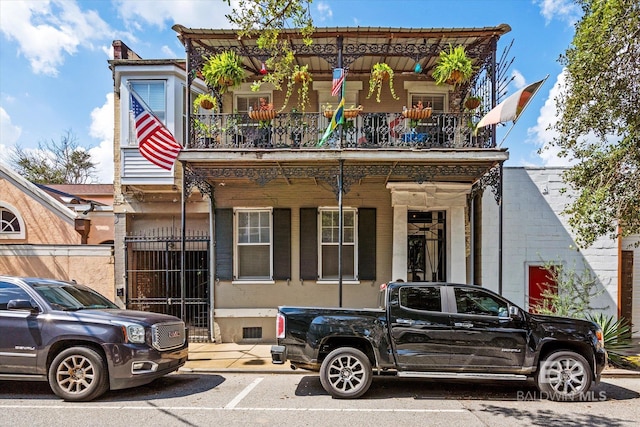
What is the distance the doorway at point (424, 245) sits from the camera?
1146cm

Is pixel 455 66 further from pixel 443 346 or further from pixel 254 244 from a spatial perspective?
pixel 254 244

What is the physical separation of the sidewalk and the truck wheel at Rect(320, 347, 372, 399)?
5.71 ft

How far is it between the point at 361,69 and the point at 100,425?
9756 mm

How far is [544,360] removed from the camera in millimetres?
6441

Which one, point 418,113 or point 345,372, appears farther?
point 418,113

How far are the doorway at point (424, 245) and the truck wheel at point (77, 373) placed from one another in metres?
7.78

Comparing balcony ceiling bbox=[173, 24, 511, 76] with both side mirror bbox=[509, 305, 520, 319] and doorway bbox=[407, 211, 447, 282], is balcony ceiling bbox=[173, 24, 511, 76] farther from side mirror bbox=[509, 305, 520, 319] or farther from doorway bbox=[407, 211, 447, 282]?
side mirror bbox=[509, 305, 520, 319]

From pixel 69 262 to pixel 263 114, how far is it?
7005mm

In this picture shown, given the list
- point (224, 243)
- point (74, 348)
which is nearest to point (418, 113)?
point (224, 243)

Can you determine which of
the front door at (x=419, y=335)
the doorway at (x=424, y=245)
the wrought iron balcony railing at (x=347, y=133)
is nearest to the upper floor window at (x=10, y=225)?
the wrought iron balcony railing at (x=347, y=133)

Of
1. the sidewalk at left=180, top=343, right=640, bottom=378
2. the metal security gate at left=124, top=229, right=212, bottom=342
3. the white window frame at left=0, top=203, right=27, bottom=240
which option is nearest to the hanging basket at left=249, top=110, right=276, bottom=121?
the metal security gate at left=124, top=229, right=212, bottom=342

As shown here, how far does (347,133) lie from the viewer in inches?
374

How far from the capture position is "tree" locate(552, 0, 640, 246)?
7.53 meters

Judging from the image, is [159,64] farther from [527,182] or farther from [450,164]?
[527,182]
